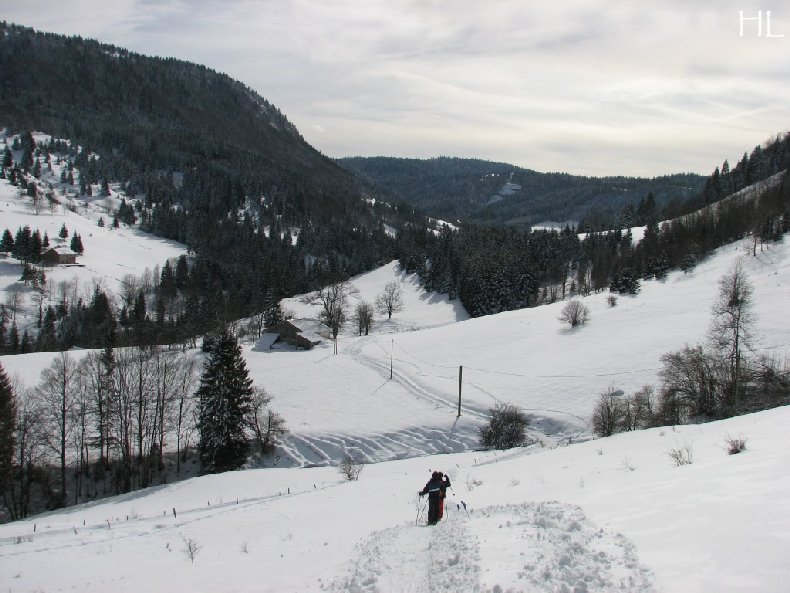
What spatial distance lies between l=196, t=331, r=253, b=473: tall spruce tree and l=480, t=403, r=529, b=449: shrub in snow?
1893 centimetres

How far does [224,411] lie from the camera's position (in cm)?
4016

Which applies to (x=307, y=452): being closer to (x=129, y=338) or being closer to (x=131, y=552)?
(x=131, y=552)

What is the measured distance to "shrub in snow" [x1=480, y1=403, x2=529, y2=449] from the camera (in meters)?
35.5

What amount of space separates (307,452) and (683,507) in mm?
35236

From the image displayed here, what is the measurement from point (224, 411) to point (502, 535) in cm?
3400

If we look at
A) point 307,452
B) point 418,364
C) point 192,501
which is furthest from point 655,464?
point 418,364

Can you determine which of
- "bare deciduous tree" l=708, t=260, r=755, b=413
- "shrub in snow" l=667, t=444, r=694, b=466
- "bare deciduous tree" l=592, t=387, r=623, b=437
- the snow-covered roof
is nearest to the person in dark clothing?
"shrub in snow" l=667, t=444, r=694, b=466

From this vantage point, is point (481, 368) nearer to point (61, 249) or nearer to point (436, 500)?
point (436, 500)

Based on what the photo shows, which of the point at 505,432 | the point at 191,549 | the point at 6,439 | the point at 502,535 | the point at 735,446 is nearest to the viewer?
the point at 502,535

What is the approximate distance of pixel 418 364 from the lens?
186 ft

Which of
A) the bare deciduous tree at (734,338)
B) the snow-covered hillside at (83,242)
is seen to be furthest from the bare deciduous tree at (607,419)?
the snow-covered hillside at (83,242)

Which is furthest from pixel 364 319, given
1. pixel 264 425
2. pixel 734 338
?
pixel 734 338

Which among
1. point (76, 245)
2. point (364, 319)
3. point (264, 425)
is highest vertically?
point (76, 245)

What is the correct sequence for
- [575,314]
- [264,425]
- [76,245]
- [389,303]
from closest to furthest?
[264,425] < [575,314] < [389,303] < [76,245]
